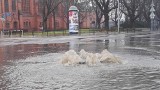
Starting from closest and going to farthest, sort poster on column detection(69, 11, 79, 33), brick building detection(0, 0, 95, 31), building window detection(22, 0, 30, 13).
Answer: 1. poster on column detection(69, 11, 79, 33)
2. brick building detection(0, 0, 95, 31)
3. building window detection(22, 0, 30, 13)

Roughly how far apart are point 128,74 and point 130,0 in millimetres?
69783

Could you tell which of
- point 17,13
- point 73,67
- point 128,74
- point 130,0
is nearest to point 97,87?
point 128,74

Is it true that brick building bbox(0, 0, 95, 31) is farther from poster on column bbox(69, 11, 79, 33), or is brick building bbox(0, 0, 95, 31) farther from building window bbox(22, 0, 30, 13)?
poster on column bbox(69, 11, 79, 33)

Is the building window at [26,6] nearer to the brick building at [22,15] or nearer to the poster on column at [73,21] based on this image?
the brick building at [22,15]

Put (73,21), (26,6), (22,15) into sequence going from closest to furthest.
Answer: (73,21)
(22,15)
(26,6)

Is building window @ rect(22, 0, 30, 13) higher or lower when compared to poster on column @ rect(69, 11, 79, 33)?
higher

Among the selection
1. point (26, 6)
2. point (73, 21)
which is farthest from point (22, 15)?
point (73, 21)

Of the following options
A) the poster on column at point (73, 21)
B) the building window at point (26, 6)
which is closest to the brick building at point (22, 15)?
the building window at point (26, 6)

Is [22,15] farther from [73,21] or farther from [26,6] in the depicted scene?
[73,21]

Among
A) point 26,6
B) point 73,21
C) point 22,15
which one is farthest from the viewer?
point 26,6

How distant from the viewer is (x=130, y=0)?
80.7m

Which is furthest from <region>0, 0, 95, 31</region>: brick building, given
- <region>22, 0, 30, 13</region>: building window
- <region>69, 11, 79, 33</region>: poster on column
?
<region>69, 11, 79, 33</region>: poster on column

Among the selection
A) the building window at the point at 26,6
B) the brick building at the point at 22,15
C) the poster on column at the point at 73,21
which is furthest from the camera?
the building window at the point at 26,6

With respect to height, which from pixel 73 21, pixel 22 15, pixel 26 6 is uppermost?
pixel 26 6
